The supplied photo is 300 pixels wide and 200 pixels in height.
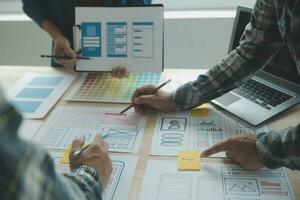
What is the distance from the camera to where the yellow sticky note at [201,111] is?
1.32 metres

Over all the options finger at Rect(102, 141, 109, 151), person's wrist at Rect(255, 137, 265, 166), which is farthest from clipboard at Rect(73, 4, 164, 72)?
person's wrist at Rect(255, 137, 265, 166)

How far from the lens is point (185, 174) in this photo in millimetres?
1017

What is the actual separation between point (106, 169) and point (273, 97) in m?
0.65

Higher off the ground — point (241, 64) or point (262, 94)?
point (241, 64)

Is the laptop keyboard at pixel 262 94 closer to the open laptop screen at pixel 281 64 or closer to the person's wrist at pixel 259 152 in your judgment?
the open laptop screen at pixel 281 64

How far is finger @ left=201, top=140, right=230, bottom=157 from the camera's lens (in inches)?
42.3

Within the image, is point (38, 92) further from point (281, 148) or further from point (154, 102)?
point (281, 148)

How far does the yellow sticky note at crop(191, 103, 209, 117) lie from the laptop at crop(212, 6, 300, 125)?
1.6 inches

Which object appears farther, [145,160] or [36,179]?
[145,160]

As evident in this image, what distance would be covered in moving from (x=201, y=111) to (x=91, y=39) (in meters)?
0.52

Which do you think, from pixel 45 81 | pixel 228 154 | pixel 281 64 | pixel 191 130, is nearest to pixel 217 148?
pixel 228 154

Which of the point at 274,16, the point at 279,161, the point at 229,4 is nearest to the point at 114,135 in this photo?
the point at 279,161

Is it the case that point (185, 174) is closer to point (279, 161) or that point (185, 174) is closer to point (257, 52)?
point (279, 161)

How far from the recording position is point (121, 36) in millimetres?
1538
